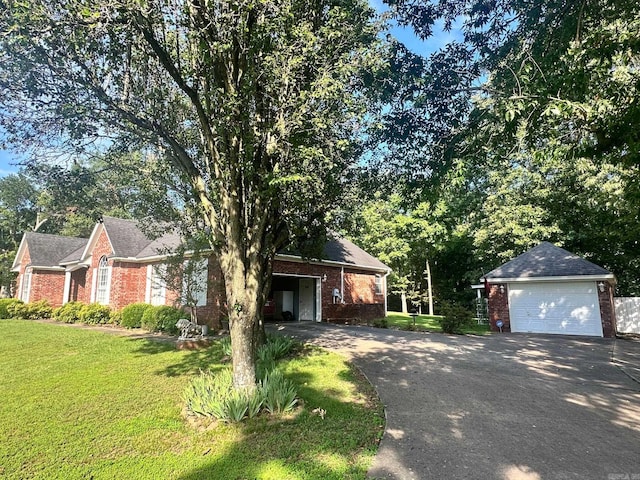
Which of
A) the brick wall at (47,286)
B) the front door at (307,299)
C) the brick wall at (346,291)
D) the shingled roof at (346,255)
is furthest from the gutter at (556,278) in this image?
the brick wall at (47,286)

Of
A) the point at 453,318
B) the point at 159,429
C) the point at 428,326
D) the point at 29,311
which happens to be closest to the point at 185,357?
the point at 159,429

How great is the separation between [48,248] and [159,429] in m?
26.2

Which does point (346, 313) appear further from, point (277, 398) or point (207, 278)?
point (277, 398)

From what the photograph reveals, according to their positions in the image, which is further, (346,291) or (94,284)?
(346,291)

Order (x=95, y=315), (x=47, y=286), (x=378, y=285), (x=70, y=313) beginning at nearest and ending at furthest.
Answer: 1. (x=95, y=315)
2. (x=70, y=313)
3. (x=378, y=285)
4. (x=47, y=286)

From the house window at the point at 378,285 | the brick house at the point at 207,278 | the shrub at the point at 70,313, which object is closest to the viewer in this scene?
the brick house at the point at 207,278

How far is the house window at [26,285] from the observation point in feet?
78.3

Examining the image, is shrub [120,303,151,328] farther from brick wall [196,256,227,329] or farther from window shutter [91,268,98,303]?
window shutter [91,268,98,303]

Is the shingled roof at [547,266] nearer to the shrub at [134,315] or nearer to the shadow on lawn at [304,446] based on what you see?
the shadow on lawn at [304,446]

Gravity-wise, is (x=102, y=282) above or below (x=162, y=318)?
above

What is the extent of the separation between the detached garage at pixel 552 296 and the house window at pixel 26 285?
27.9 metres

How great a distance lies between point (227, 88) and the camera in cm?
595

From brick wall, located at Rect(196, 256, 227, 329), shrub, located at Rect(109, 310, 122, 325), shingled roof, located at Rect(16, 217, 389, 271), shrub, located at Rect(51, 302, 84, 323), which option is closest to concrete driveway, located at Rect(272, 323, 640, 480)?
brick wall, located at Rect(196, 256, 227, 329)

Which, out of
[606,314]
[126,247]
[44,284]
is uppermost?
[126,247]
